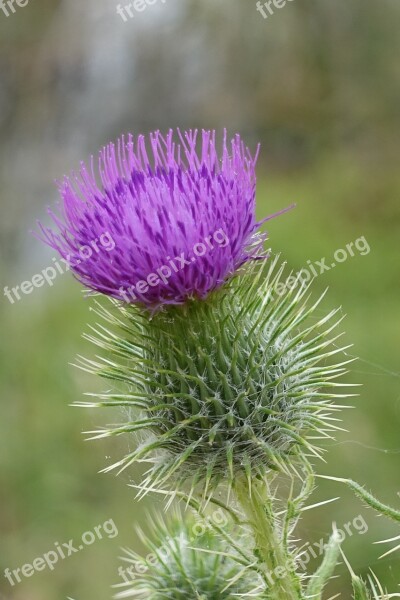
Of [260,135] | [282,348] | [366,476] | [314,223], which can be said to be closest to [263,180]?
[260,135]

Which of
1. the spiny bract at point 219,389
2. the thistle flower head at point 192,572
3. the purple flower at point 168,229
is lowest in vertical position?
the thistle flower head at point 192,572

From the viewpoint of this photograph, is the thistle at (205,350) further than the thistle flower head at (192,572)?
No

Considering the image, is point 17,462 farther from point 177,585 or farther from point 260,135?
point 260,135

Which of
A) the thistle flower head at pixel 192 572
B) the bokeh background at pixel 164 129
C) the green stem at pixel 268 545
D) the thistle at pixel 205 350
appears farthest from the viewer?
the bokeh background at pixel 164 129

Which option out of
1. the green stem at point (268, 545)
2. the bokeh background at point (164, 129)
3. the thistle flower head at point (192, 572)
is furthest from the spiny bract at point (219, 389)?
the bokeh background at point (164, 129)

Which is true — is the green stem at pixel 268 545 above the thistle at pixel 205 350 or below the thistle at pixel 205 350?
below

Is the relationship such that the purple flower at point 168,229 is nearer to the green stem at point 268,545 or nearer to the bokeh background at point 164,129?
the green stem at point 268,545

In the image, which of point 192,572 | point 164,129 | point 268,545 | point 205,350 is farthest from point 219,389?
point 164,129

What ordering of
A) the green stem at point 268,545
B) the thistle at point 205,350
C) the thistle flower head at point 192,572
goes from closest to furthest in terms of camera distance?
the green stem at point 268,545 < the thistle at point 205,350 < the thistle flower head at point 192,572

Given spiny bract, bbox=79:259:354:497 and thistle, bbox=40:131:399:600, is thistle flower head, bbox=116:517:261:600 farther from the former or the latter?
spiny bract, bbox=79:259:354:497
